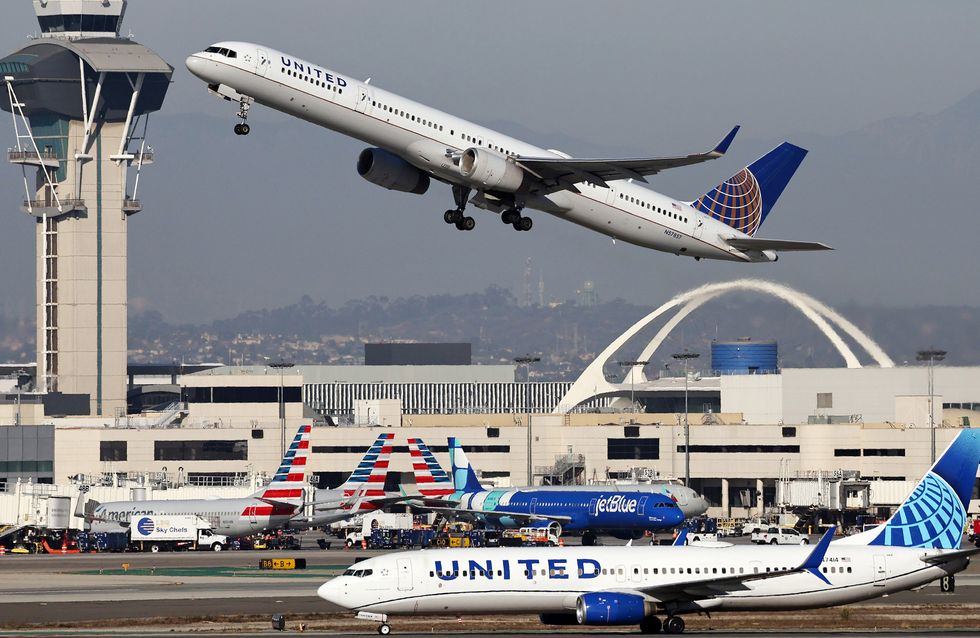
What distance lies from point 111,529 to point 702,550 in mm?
64611

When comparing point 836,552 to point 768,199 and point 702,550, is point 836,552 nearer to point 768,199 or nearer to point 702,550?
point 702,550

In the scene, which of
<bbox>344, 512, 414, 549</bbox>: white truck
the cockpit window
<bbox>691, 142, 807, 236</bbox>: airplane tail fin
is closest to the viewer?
the cockpit window

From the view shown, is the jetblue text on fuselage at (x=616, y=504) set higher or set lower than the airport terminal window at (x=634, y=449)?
lower

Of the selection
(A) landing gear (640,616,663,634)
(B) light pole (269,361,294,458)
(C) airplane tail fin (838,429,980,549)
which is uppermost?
(B) light pole (269,361,294,458)

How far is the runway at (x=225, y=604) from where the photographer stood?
65.6 m

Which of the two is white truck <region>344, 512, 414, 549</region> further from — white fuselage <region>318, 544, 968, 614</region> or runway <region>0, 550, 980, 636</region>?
white fuselage <region>318, 544, 968, 614</region>

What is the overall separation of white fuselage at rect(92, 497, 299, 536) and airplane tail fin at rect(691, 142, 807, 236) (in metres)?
39.3

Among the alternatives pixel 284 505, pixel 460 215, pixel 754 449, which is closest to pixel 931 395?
pixel 754 449

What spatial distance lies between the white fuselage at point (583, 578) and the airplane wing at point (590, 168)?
17964 millimetres

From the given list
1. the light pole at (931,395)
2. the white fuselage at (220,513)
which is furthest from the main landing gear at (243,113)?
the light pole at (931,395)

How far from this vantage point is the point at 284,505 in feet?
368

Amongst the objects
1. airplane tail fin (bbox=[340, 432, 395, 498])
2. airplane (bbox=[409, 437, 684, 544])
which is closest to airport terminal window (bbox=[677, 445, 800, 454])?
airplane (bbox=[409, 437, 684, 544])

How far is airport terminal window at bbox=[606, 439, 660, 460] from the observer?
568 ft

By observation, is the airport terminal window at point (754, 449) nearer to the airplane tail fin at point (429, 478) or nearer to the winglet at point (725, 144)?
the airplane tail fin at point (429, 478)
